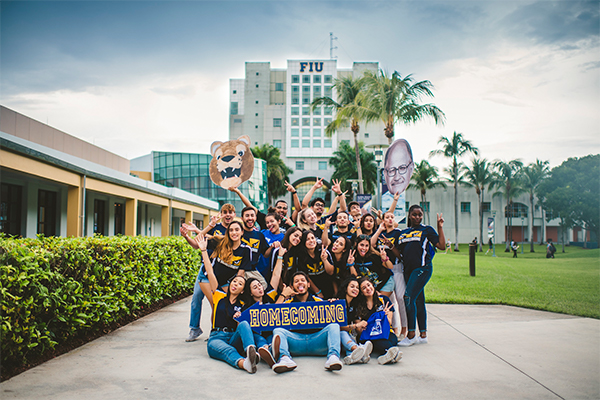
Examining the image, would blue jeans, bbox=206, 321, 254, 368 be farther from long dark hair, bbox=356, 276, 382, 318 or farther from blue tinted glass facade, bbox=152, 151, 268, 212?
blue tinted glass facade, bbox=152, 151, 268, 212

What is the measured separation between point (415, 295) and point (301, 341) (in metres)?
1.75

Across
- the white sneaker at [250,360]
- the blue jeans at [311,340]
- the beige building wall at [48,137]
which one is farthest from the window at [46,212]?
the white sneaker at [250,360]

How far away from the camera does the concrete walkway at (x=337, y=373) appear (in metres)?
3.88

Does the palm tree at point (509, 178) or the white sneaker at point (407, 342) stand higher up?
the palm tree at point (509, 178)

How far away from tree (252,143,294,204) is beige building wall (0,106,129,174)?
36453mm

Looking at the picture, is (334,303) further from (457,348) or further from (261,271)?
(457,348)

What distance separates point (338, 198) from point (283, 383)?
3700mm

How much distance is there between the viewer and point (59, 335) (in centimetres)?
516

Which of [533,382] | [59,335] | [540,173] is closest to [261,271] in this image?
[59,335]

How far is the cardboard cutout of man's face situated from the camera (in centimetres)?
768

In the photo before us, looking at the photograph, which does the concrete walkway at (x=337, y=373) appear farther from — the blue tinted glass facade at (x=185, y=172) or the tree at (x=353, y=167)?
the tree at (x=353, y=167)

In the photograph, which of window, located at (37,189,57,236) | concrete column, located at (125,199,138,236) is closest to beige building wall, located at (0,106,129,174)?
window, located at (37,189,57,236)

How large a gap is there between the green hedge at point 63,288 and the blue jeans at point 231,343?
163 centimetres

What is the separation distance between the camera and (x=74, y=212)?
463 inches
